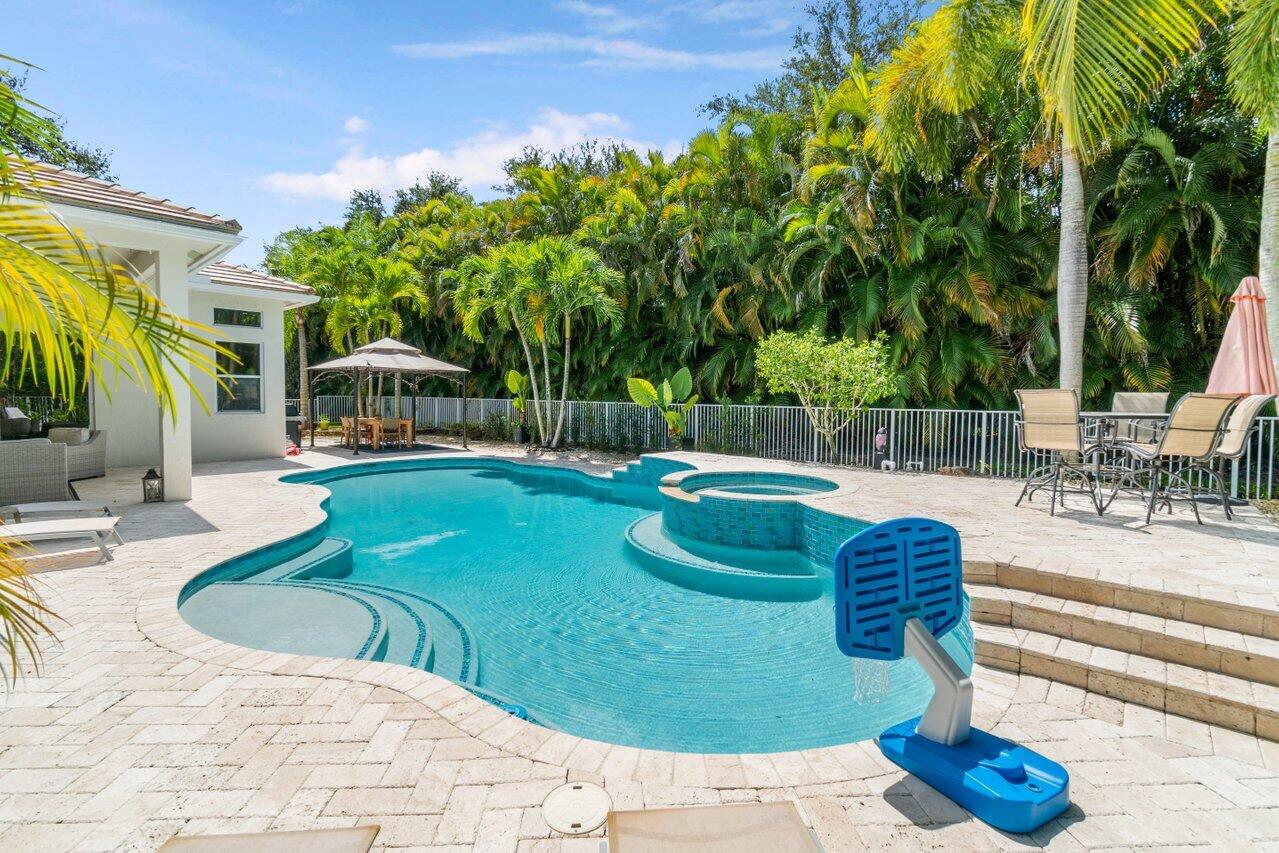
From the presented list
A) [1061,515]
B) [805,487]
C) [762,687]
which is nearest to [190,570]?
[762,687]

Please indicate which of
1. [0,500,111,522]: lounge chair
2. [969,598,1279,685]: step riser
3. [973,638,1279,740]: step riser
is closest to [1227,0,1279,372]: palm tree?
[969,598,1279,685]: step riser

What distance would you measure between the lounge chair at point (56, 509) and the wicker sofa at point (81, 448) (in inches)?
143

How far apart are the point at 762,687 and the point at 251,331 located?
13.1 m

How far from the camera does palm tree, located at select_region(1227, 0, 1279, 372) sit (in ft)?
19.6

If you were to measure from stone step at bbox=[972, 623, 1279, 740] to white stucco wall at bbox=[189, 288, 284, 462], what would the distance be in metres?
13.3

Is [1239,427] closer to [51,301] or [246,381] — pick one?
[51,301]

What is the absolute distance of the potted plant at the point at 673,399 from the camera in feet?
46.1

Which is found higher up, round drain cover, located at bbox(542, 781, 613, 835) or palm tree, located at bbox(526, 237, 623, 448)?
palm tree, located at bbox(526, 237, 623, 448)

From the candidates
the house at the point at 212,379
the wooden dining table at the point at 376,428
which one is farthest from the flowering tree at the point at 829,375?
the wooden dining table at the point at 376,428

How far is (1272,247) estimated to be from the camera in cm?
731

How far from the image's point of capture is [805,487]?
30.2 ft

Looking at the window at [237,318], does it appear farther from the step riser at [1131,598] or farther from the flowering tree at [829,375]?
the step riser at [1131,598]

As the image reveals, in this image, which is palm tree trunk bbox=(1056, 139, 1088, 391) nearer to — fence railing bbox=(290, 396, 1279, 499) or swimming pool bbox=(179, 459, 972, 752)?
fence railing bbox=(290, 396, 1279, 499)

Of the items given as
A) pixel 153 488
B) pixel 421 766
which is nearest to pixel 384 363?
pixel 153 488
